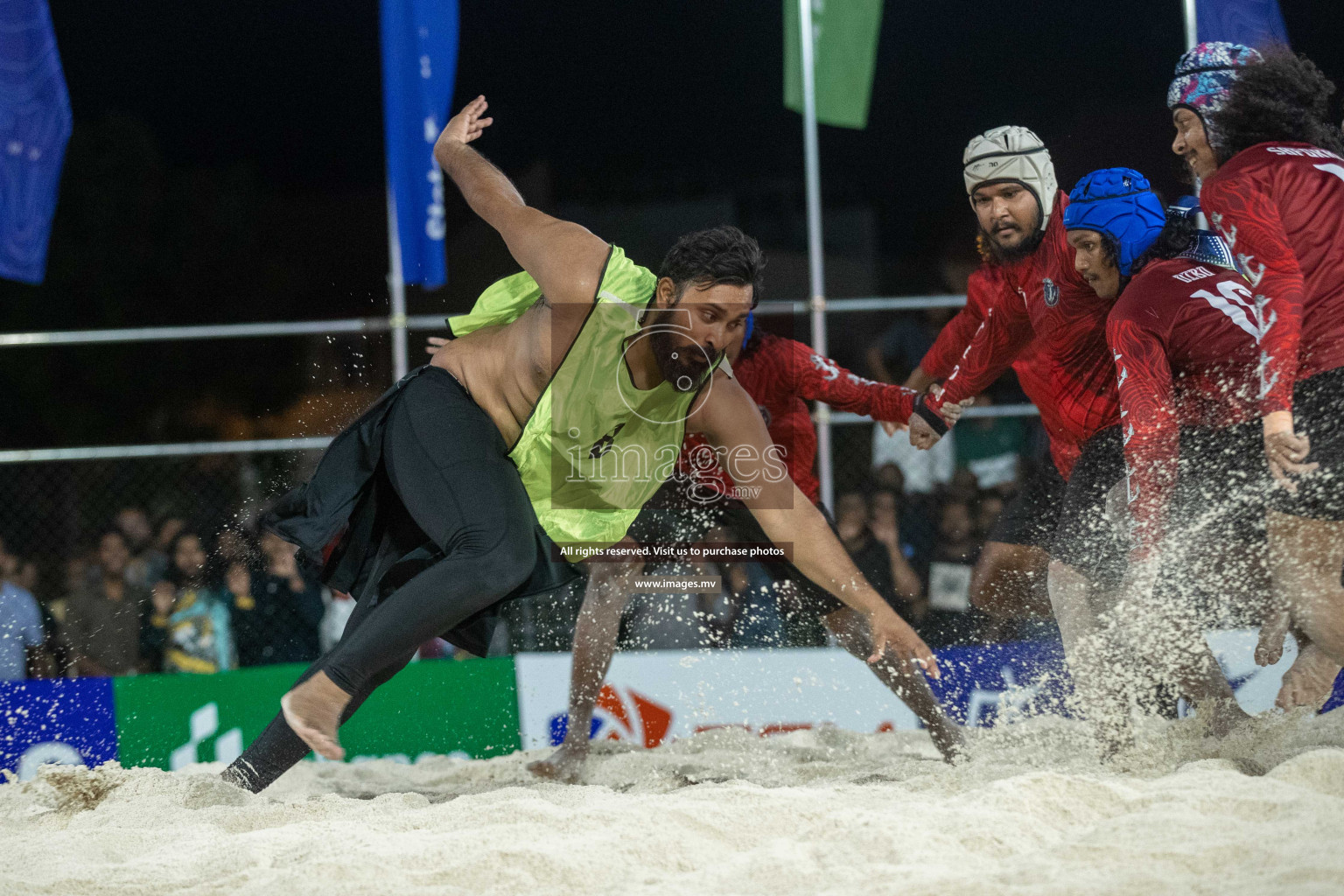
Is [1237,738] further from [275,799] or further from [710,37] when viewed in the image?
[710,37]

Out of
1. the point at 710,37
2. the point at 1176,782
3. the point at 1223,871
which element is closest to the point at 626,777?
the point at 1176,782

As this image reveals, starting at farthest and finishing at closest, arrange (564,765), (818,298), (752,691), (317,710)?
(818,298) → (752,691) → (564,765) → (317,710)

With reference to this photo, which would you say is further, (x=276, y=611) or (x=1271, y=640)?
(x=276, y=611)

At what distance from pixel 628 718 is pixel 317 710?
76.8 inches

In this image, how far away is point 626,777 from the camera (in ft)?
11.1

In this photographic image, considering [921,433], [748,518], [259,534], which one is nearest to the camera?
[748,518]

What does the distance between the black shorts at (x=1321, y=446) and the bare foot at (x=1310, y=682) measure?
57 cm

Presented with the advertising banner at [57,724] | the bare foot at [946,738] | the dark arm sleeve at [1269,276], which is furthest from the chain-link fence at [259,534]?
the dark arm sleeve at [1269,276]

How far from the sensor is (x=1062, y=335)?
337 centimetres

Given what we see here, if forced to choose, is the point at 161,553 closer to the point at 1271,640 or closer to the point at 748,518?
the point at 748,518

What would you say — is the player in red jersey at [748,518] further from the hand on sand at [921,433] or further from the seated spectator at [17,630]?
the seated spectator at [17,630]

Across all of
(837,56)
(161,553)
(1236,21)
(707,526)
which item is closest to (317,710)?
(707,526)

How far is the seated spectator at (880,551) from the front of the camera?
4895 millimetres

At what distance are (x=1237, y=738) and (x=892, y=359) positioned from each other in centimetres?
349
